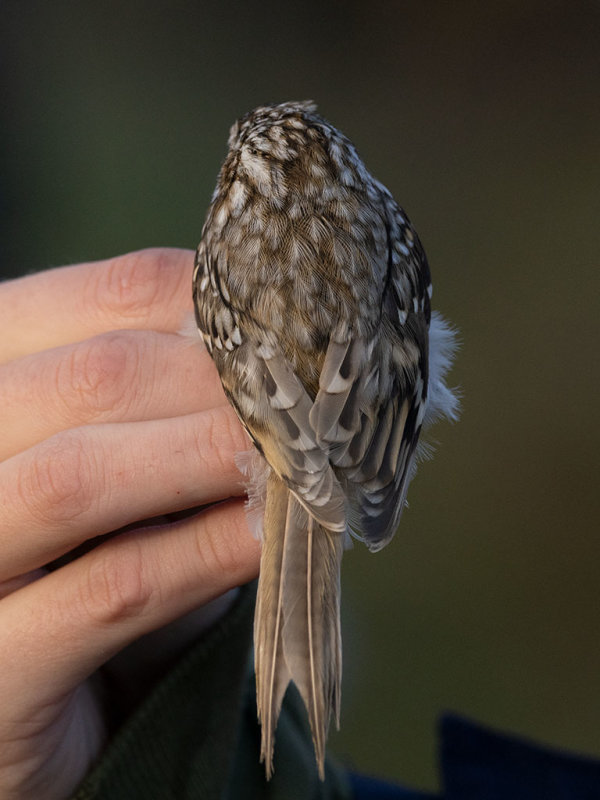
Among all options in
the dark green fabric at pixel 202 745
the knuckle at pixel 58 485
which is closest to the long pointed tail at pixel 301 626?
the knuckle at pixel 58 485

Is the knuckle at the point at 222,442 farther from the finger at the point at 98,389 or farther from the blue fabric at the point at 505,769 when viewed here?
the blue fabric at the point at 505,769

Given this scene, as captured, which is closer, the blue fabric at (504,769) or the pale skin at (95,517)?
the pale skin at (95,517)

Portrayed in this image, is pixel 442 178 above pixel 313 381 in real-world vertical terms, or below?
above

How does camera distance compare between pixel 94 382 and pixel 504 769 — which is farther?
pixel 504 769

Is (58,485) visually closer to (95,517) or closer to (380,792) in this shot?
(95,517)

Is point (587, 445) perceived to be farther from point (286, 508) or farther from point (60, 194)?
point (286, 508)

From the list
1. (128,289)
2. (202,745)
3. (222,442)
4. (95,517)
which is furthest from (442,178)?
(95,517)

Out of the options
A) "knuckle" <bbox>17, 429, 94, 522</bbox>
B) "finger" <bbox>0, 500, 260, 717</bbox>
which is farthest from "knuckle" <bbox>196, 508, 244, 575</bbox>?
"knuckle" <bbox>17, 429, 94, 522</bbox>
